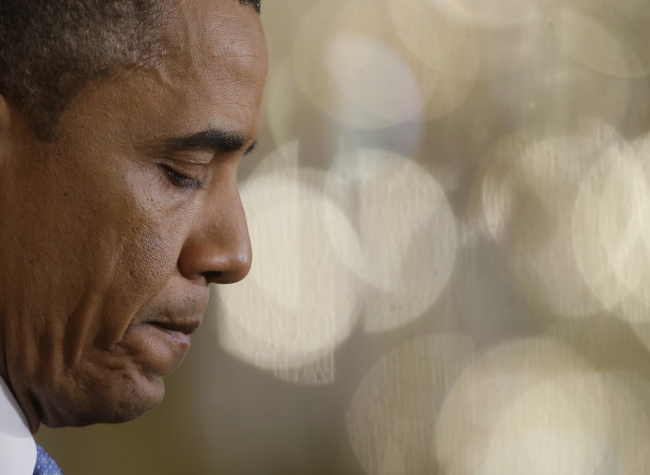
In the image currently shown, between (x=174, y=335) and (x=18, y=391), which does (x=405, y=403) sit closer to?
(x=174, y=335)

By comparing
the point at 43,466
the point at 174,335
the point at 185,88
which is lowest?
the point at 43,466

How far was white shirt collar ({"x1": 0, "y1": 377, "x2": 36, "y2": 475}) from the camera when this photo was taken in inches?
19.5

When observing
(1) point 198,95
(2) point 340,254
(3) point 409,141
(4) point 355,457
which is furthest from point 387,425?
(1) point 198,95

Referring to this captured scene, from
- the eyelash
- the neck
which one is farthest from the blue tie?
the eyelash

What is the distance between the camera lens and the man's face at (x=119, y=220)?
494 millimetres

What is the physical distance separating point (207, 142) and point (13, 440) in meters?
0.30

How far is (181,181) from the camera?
54cm

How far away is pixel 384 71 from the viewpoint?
2.43 feet

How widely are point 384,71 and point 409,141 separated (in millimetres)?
91

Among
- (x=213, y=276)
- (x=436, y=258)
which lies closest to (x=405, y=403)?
(x=436, y=258)

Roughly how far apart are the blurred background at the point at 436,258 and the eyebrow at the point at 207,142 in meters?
0.24

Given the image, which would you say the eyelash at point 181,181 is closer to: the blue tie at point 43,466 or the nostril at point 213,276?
the nostril at point 213,276

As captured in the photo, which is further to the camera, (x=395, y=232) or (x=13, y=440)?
(x=395, y=232)

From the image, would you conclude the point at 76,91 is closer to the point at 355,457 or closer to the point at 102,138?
the point at 102,138
